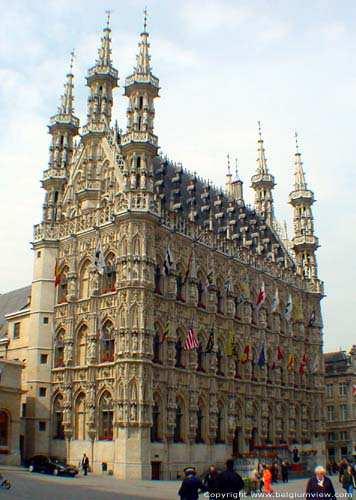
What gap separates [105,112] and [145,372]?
23.2m

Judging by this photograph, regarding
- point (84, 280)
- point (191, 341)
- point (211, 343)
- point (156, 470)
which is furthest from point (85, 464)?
point (211, 343)

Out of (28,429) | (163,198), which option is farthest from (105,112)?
(28,429)

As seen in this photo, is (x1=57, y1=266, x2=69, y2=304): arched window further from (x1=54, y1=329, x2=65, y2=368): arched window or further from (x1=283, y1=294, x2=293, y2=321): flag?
(x1=283, y1=294, x2=293, y2=321): flag

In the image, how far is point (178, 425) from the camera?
5109 cm

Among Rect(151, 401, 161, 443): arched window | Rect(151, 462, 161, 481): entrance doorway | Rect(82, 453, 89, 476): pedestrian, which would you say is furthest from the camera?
Rect(151, 401, 161, 443): arched window

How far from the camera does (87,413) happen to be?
48656 mm

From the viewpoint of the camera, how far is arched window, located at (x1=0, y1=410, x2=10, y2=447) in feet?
160

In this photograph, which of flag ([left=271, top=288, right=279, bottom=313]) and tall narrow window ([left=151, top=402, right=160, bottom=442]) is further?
flag ([left=271, top=288, right=279, bottom=313])

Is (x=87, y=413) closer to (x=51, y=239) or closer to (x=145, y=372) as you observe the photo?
(x=145, y=372)

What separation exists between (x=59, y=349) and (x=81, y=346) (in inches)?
108

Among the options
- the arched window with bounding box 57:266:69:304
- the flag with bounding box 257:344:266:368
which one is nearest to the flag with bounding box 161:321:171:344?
the arched window with bounding box 57:266:69:304

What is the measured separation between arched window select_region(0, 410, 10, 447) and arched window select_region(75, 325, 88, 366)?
6.51 meters

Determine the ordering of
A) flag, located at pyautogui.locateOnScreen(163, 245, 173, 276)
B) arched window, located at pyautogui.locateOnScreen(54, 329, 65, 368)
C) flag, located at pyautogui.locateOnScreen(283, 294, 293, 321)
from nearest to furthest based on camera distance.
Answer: flag, located at pyautogui.locateOnScreen(163, 245, 173, 276)
arched window, located at pyautogui.locateOnScreen(54, 329, 65, 368)
flag, located at pyautogui.locateOnScreen(283, 294, 293, 321)

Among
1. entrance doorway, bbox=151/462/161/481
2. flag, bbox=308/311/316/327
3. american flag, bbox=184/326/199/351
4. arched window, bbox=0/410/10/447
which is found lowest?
entrance doorway, bbox=151/462/161/481
